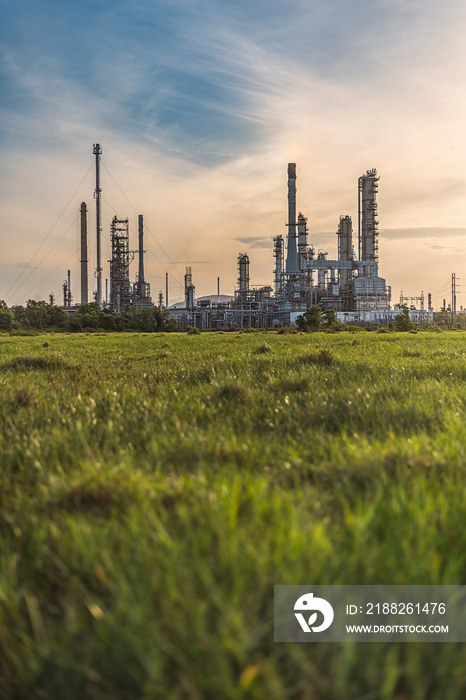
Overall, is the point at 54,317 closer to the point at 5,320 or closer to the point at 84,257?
the point at 5,320

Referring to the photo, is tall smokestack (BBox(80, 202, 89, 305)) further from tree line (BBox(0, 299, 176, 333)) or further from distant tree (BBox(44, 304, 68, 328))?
distant tree (BBox(44, 304, 68, 328))

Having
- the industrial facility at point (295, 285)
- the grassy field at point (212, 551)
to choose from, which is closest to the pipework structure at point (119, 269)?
the industrial facility at point (295, 285)

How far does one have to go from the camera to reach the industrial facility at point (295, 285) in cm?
7481

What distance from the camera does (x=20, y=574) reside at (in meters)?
1.27

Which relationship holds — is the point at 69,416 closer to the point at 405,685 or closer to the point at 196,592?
the point at 196,592

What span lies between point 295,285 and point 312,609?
252 ft

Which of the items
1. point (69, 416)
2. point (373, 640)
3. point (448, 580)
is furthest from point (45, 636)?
point (69, 416)

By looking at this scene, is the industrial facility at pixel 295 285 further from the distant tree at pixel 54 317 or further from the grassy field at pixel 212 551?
the grassy field at pixel 212 551

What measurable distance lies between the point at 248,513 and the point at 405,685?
24.7 inches

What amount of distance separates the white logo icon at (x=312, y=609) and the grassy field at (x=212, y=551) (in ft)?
0.14

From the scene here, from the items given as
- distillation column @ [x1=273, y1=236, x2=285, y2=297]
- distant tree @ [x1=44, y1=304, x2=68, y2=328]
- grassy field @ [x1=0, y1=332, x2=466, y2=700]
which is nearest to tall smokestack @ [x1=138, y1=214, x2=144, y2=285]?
distant tree @ [x1=44, y1=304, x2=68, y2=328]

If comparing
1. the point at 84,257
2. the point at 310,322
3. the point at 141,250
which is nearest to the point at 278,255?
the point at 141,250

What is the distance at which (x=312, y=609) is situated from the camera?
1.04m

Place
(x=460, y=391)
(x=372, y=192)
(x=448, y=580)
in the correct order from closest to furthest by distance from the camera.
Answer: (x=448, y=580), (x=460, y=391), (x=372, y=192)
